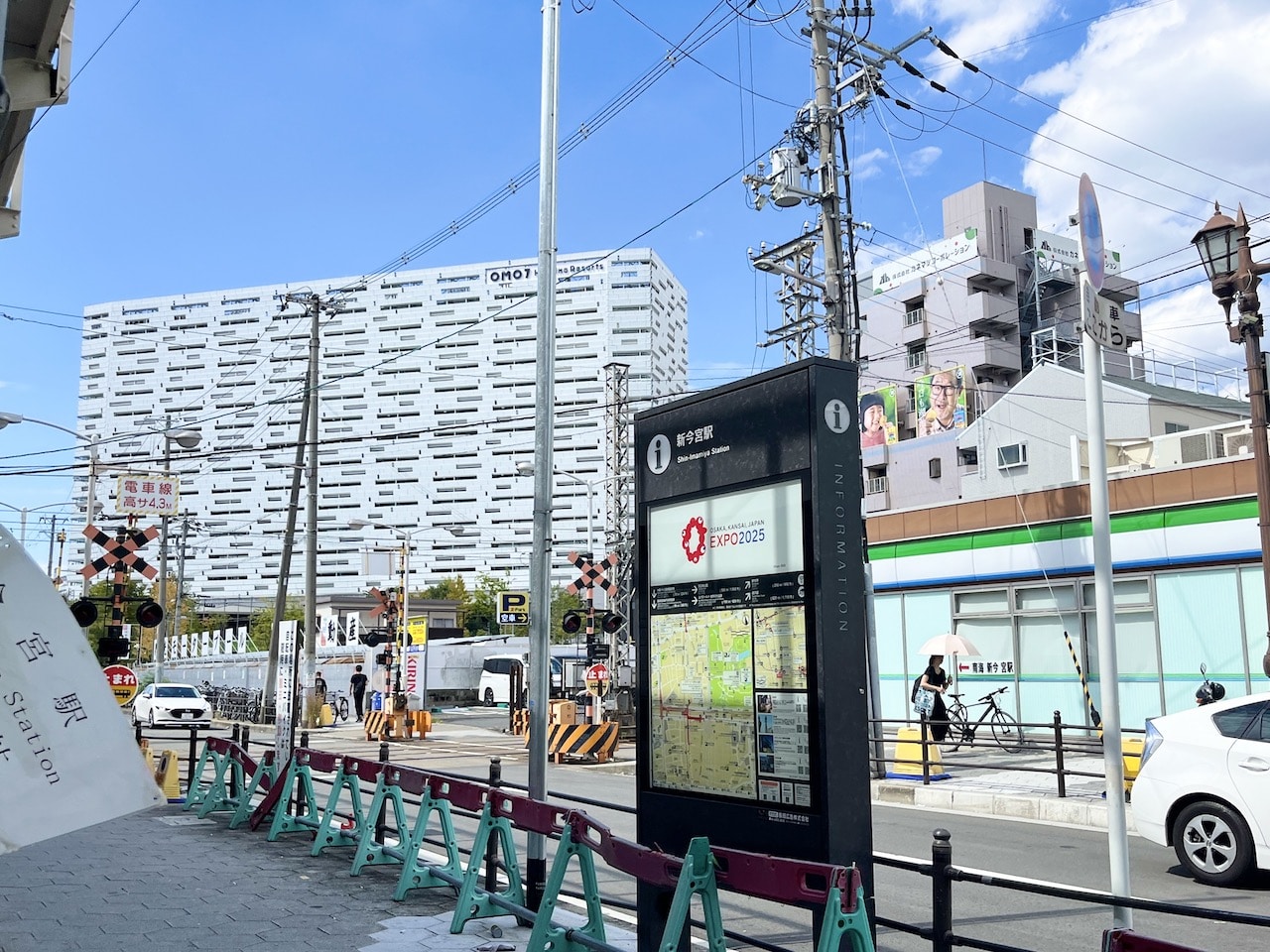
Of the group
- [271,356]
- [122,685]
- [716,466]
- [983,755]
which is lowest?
[983,755]

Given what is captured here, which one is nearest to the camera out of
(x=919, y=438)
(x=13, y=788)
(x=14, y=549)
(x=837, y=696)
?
(x=13, y=788)

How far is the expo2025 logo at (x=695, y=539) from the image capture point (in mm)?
6477

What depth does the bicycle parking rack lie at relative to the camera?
4.93 m

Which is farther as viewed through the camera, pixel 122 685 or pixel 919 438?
pixel 919 438

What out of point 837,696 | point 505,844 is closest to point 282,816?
point 505,844

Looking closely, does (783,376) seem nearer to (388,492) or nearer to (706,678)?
(706,678)

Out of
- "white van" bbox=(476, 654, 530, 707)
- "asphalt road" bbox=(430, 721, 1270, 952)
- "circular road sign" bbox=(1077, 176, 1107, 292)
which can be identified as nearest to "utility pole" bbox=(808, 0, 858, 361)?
"asphalt road" bbox=(430, 721, 1270, 952)

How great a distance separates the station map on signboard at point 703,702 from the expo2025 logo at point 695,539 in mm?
347

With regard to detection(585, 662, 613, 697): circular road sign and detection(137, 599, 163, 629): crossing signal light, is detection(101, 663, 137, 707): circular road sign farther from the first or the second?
detection(585, 662, 613, 697): circular road sign

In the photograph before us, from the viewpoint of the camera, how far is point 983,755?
2072cm

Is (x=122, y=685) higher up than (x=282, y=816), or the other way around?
(x=122, y=685)

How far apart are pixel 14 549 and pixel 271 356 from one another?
165 metres

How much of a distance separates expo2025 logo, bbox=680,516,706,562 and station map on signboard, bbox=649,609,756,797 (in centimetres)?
35

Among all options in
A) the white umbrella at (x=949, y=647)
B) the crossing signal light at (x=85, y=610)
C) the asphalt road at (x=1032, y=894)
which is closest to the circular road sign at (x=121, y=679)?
the crossing signal light at (x=85, y=610)
